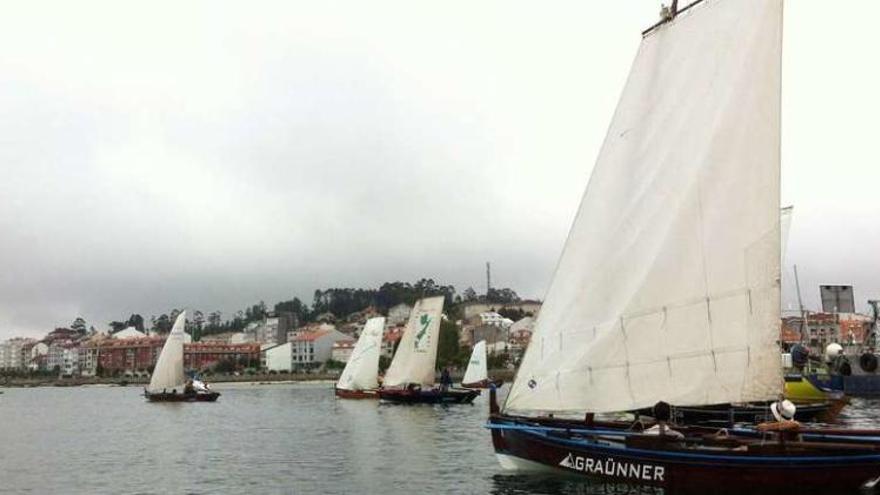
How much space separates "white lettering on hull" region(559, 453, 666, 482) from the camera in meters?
21.7

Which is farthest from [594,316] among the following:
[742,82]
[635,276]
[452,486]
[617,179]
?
[452,486]

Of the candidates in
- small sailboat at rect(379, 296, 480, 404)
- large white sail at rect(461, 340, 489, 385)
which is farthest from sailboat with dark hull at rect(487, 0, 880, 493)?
large white sail at rect(461, 340, 489, 385)

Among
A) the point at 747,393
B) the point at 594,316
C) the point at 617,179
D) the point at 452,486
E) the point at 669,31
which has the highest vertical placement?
the point at 669,31

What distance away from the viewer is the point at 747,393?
2098 cm

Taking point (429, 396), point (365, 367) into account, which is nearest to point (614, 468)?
point (429, 396)

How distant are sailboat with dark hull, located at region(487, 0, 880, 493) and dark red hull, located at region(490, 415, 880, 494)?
0.03 metres

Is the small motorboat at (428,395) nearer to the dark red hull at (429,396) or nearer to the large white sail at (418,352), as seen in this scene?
the dark red hull at (429,396)

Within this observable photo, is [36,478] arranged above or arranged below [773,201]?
below

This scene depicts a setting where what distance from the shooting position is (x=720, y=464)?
2067cm

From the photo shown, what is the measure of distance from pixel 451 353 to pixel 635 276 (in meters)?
178

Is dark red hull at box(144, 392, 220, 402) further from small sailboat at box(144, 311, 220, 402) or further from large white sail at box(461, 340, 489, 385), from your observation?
large white sail at box(461, 340, 489, 385)

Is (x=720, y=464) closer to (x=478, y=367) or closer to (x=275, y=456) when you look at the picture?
(x=275, y=456)

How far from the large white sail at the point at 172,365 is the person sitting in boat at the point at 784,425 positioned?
87520 millimetres

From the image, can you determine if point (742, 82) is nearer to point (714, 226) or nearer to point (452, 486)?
point (714, 226)
